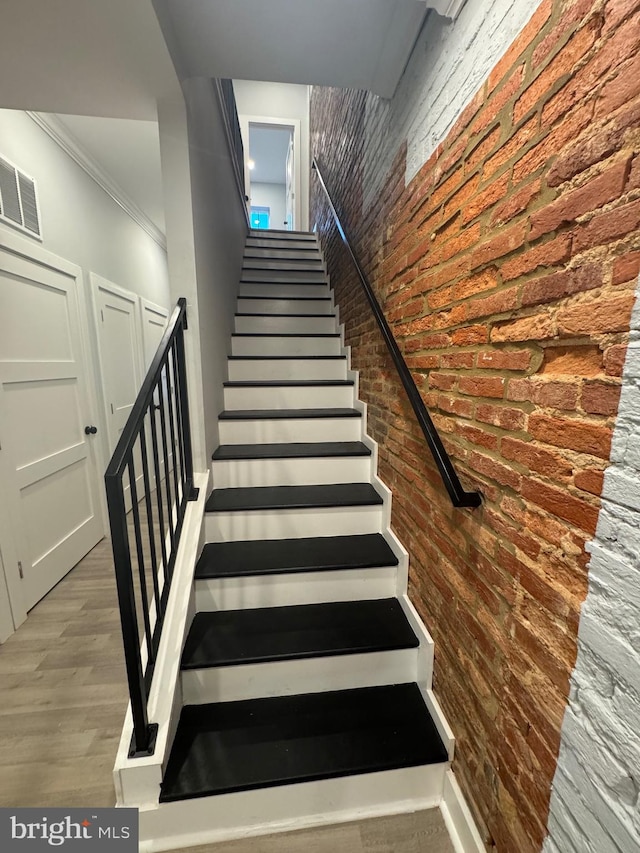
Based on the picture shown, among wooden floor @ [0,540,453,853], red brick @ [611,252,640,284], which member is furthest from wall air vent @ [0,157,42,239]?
red brick @ [611,252,640,284]

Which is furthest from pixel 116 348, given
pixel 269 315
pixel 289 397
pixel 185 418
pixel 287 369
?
pixel 185 418

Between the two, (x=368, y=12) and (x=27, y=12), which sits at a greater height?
(x=368, y=12)

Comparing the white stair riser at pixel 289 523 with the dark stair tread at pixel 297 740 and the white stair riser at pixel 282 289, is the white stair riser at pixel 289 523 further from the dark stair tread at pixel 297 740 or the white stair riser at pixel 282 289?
the white stair riser at pixel 282 289

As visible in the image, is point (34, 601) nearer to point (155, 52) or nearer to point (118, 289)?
point (118, 289)

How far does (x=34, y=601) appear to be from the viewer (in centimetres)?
197

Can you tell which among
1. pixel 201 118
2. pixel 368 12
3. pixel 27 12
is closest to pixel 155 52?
pixel 27 12

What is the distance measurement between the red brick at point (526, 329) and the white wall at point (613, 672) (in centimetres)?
18

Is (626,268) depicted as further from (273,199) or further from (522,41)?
(273,199)

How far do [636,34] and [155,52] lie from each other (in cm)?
148

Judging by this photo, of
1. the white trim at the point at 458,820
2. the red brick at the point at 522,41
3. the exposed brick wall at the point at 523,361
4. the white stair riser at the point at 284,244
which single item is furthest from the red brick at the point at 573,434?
the white stair riser at the point at 284,244

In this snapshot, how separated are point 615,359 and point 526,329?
0.22 m

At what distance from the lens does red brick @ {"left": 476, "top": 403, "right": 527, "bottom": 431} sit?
81cm

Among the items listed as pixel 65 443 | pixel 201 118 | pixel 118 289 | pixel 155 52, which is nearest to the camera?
pixel 155 52

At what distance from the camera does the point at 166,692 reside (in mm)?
1119
